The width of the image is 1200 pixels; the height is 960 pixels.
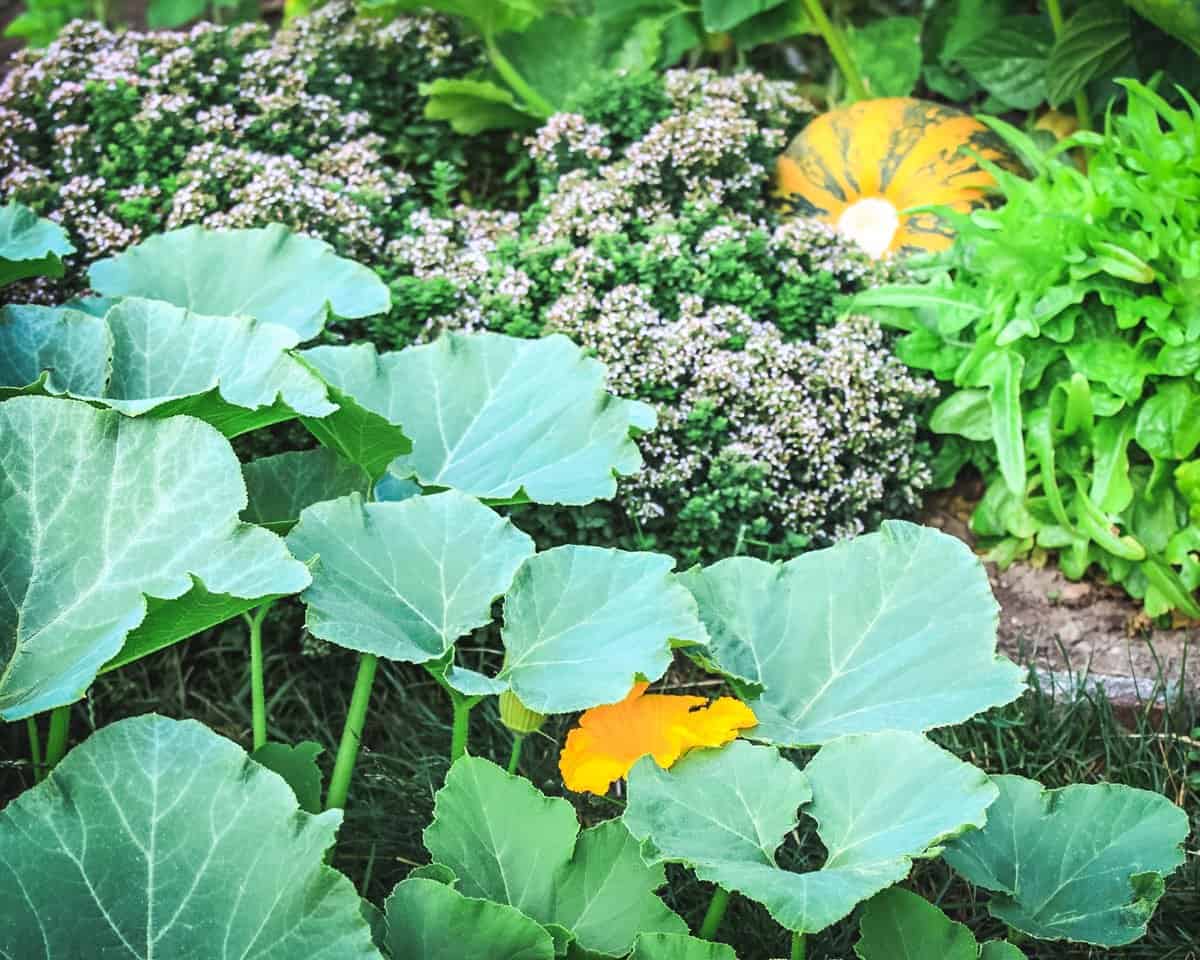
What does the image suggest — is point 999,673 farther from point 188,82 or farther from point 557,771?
point 188,82

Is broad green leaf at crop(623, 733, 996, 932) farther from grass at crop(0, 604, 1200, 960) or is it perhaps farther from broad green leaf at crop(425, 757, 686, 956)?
grass at crop(0, 604, 1200, 960)

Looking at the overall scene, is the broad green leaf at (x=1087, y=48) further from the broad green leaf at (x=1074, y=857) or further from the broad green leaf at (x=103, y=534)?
the broad green leaf at (x=103, y=534)

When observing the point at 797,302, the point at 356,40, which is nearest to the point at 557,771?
Answer: the point at 797,302

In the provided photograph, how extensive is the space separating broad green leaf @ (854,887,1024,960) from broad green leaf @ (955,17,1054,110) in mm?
1971

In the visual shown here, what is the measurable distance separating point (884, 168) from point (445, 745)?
1523mm

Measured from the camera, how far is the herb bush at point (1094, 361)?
6.81 ft

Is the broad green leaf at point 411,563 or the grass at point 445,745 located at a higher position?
the broad green leaf at point 411,563

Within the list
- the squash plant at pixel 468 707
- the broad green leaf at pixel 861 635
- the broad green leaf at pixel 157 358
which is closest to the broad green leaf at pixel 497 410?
the squash plant at pixel 468 707

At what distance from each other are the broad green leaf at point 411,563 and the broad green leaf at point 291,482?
0.92 feet

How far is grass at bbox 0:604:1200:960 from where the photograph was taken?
163 centimetres

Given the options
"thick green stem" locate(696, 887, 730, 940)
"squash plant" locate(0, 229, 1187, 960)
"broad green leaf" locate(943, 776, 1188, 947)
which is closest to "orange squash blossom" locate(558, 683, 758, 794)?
"squash plant" locate(0, 229, 1187, 960)

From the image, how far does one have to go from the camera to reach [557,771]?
5.98 ft

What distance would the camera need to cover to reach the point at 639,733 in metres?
1.39

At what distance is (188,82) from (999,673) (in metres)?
2.03
